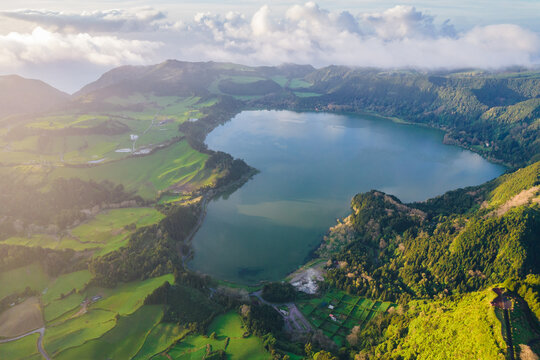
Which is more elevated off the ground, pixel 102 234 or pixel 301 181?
pixel 301 181

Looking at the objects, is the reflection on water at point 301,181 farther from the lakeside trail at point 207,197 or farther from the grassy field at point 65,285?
the grassy field at point 65,285

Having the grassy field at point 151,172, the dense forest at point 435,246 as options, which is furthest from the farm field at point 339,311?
the grassy field at point 151,172

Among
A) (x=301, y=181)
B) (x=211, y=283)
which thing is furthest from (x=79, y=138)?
(x=211, y=283)

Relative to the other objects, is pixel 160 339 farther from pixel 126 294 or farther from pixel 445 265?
pixel 445 265

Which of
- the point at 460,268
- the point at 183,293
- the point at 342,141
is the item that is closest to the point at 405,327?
the point at 460,268

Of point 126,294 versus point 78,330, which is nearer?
point 78,330

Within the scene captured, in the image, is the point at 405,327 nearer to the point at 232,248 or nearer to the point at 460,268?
the point at 460,268

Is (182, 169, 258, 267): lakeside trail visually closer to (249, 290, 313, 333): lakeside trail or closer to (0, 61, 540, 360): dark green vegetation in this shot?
(0, 61, 540, 360): dark green vegetation
